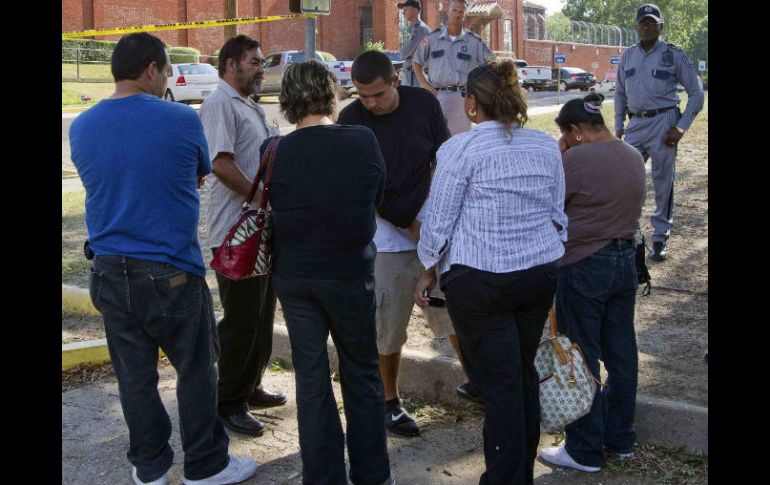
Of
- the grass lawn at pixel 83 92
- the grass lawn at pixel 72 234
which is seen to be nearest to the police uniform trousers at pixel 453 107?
the grass lawn at pixel 72 234

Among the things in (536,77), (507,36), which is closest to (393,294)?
(536,77)

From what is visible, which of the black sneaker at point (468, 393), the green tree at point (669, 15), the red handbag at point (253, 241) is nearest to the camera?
the red handbag at point (253, 241)

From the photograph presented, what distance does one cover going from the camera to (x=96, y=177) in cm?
406

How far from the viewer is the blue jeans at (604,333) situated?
4.41 metres

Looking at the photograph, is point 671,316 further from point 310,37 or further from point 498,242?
point 310,37

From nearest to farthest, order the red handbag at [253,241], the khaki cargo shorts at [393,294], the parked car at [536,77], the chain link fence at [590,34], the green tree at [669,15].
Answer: the red handbag at [253,241] < the khaki cargo shorts at [393,294] < the parked car at [536,77] < the chain link fence at [590,34] < the green tree at [669,15]

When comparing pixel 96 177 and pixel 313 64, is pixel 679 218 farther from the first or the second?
pixel 96 177

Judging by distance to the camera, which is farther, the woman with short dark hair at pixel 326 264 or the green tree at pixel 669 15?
the green tree at pixel 669 15

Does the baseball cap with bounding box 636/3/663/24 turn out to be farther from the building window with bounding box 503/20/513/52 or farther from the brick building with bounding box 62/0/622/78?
the building window with bounding box 503/20/513/52

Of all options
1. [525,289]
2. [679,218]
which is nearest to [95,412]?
[525,289]

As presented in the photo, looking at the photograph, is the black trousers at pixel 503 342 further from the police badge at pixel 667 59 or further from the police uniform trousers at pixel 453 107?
the police uniform trousers at pixel 453 107

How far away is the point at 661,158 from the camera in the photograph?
26.2 ft

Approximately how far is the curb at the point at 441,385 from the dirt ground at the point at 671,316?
21 centimetres
